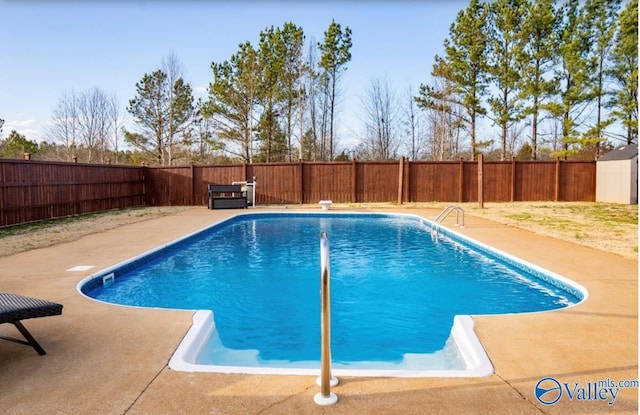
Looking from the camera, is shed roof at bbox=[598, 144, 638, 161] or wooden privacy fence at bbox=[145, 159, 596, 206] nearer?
shed roof at bbox=[598, 144, 638, 161]

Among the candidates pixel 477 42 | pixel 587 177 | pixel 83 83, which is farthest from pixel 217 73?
pixel 587 177

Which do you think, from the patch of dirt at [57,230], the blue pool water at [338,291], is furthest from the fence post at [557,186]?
the patch of dirt at [57,230]

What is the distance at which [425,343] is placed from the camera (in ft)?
12.4

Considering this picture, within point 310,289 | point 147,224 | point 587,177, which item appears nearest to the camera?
point 310,289

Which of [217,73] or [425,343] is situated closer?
[425,343]

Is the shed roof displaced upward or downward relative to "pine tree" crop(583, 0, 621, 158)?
downward

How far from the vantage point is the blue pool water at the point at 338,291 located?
3.87m

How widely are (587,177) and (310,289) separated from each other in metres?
15.7

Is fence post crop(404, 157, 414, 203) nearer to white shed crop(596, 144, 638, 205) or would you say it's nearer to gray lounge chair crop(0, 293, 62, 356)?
white shed crop(596, 144, 638, 205)

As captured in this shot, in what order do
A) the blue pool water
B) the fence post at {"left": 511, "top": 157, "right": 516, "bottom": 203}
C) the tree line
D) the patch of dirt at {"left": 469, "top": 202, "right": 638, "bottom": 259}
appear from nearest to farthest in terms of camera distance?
the blue pool water, the patch of dirt at {"left": 469, "top": 202, "right": 638, "bottom": 259}, the fence post at {"left": 511, "top": 157, "right": 516, "bottom": 203}, the tree line

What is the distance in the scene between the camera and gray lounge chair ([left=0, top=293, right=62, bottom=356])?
250cm

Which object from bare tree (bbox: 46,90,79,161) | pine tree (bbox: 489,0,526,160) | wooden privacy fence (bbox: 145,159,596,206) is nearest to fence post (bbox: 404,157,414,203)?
wooden privacy fence (bbox: 145,159,596,206)

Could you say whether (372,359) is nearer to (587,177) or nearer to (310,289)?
(310,289)

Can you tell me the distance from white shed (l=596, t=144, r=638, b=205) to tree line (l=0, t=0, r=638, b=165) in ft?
7.79
